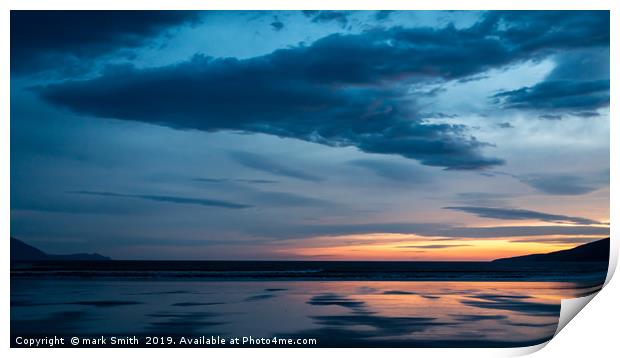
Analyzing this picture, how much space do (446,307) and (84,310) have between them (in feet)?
12.0

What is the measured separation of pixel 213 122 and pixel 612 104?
3.69 metres

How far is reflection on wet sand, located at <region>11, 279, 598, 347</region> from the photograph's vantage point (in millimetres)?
4605

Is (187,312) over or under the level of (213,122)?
under

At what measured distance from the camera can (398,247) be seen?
662 cm

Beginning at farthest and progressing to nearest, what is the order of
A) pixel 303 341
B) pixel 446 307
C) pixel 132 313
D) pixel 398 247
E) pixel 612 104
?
pixel 398 247 → pixel 446 307 → pixel 132 313 → pixel 303 341 → pixel 612 104

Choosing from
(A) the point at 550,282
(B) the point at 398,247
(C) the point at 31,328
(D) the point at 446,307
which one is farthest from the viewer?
(A) the point at 550,282

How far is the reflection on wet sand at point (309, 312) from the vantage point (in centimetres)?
461

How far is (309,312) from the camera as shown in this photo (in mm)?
5445

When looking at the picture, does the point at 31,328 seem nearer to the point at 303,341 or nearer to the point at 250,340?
the point at 250,340
